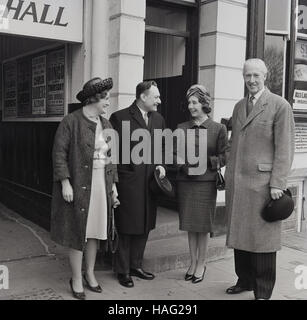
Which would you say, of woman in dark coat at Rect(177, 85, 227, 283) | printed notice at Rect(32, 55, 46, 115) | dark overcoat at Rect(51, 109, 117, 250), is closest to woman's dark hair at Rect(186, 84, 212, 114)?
woman in dark coat at Rect(177, 85, 227, 283)

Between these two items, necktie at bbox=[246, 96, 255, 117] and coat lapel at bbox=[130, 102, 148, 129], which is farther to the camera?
coat lapel at bbox=[130, 102, 148, 129]

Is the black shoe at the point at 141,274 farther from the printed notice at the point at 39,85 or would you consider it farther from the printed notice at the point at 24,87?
the printed notice at the point at 24,87

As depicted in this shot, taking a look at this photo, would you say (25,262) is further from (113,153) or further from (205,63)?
(205,63)

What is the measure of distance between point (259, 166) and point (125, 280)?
1743 mm

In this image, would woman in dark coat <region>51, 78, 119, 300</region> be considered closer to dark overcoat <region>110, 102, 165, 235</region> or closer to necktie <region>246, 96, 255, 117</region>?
dark overcoat <region>110, 102, 165, 235</region>

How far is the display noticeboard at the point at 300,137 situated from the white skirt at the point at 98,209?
4.12 meters

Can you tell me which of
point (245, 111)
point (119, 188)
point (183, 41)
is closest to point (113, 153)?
point (119, 188)

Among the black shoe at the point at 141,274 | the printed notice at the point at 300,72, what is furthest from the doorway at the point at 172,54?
the black shoe at the point at 141,274

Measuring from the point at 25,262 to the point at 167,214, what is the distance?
2027 mm

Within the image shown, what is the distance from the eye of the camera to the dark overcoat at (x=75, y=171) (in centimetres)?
397

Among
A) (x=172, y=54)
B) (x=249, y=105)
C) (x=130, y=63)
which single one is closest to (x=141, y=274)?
(x=249, y=105)

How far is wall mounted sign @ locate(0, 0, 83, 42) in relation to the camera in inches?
180

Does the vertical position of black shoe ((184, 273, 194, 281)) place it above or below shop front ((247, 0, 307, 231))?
below
